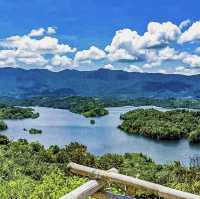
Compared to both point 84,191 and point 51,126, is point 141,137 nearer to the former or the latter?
point 51,126

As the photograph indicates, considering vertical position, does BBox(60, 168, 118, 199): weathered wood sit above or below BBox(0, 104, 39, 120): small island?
above

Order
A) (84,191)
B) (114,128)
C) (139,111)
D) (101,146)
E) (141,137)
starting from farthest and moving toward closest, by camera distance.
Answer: (139,111) → (114,128) → (141,137) → (101,146) → (84,191)

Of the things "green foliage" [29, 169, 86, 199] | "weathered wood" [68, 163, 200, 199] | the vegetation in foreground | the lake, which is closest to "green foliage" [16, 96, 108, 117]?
the lake

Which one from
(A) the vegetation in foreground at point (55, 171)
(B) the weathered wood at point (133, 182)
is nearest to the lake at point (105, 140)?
(A) the vegetation in foreground at point (55, 171)

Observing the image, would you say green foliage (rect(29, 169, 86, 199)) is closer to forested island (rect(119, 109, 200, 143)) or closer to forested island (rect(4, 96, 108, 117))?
forested island (rect(119, 109, 200, 143))

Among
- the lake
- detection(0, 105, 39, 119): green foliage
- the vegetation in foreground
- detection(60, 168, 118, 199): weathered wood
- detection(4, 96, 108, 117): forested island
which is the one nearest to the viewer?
detection(60, 168, 118, 199): weathered wood

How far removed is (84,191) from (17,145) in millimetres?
31764

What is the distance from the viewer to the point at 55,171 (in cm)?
1223

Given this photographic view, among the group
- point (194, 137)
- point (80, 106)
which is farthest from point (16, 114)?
point (194, 137)

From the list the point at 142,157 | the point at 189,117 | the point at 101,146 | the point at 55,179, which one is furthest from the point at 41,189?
the point at 189,117

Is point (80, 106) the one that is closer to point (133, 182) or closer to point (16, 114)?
point (16, 114)

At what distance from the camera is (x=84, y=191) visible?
112 inches

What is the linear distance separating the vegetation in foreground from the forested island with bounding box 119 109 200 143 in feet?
45.9

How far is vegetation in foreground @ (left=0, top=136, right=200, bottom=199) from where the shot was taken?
9.46m
